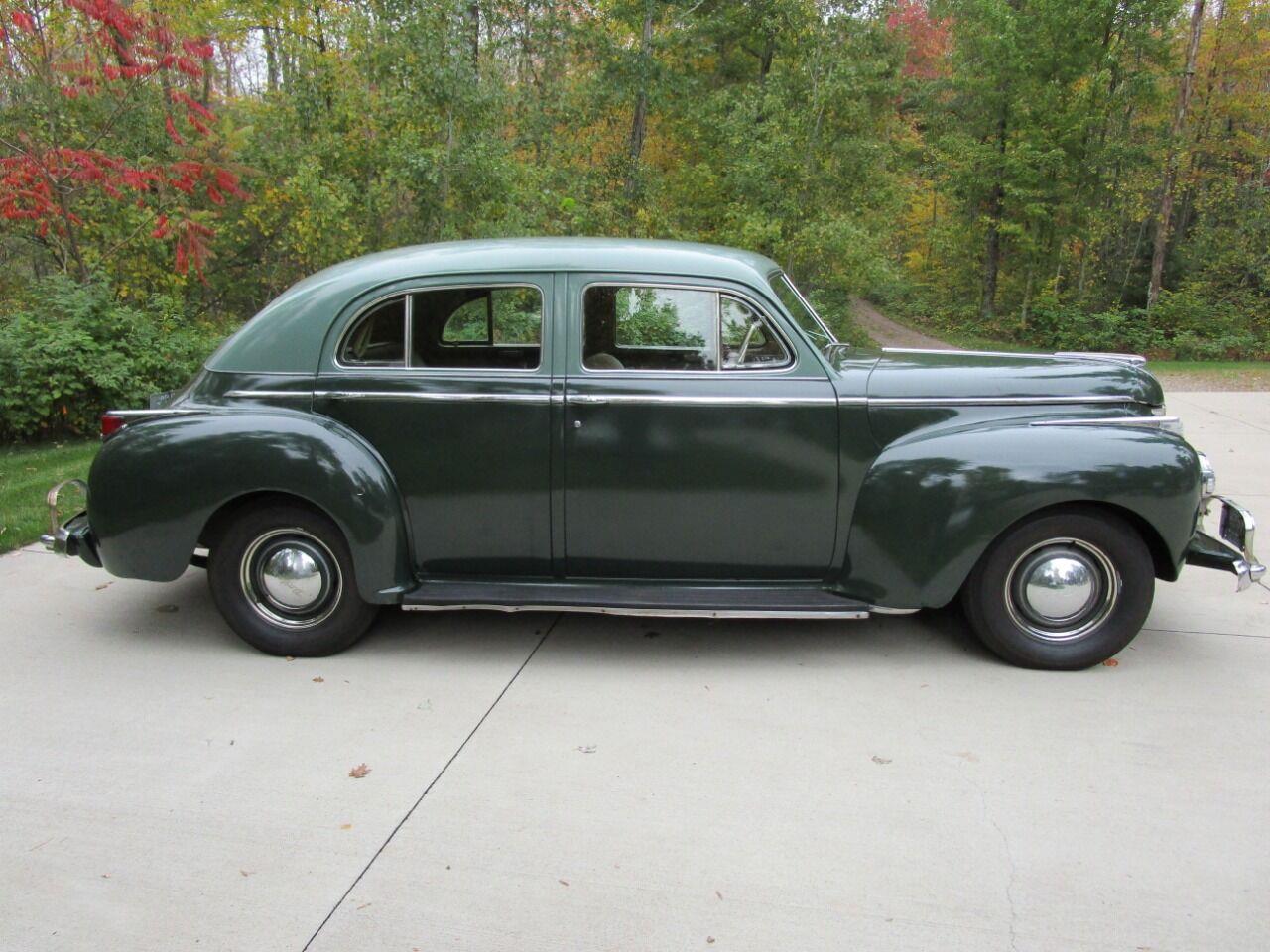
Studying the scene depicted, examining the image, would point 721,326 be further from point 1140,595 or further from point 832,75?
point 832,75

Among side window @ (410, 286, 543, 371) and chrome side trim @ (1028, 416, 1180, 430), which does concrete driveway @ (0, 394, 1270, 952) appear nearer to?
chrome side trim @ (1028, 416, 1180, 430)

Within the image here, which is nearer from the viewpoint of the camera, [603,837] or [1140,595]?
[603,837]

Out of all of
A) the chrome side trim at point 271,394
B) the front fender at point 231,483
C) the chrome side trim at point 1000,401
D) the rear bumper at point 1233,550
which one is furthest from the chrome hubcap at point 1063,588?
the chrome side trim at point 271,394

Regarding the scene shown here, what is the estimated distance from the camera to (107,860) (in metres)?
2.87

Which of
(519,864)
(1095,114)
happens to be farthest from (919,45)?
(519,864)

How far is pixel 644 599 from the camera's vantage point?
4059 mm

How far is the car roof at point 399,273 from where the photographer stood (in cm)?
415

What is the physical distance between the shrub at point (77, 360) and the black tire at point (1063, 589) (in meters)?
7.02

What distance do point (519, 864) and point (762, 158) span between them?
1214cm

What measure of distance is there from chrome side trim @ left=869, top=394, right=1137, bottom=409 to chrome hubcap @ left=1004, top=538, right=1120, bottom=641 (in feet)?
2.03

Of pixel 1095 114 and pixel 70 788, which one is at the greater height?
pixel 1095 114

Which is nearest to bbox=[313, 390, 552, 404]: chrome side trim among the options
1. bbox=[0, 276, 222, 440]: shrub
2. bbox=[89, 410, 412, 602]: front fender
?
bbox=[89, 410, 412, 602]: front fender

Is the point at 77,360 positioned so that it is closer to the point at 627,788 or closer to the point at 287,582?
the point at 287,582

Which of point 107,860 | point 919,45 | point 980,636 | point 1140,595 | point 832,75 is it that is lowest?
point 107,860
